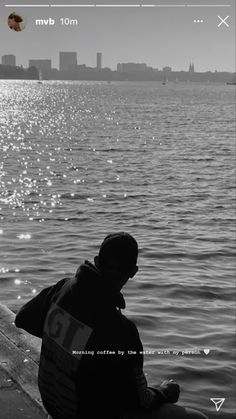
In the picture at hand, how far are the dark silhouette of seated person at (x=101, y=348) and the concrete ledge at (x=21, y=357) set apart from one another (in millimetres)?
1512

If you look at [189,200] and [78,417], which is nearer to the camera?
[78,417]

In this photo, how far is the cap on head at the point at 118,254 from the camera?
452 cm

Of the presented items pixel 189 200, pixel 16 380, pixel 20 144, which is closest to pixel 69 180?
pixel 189 200

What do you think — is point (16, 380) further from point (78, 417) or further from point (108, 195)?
point (108, 195)

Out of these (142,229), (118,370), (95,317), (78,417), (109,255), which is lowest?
(142,229)

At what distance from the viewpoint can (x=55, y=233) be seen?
19.6m

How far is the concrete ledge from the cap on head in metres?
2.04

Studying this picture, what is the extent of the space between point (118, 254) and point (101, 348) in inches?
24.0

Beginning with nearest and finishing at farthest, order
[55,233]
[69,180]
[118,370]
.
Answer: [118,370]
[55,233]
[69,180]

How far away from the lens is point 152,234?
2014 centimetres

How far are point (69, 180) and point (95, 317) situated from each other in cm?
2759

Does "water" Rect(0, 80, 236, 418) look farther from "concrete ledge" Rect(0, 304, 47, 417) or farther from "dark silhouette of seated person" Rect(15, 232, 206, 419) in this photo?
"dark silhouette of seated person" Rect(15, 232, 206, 419)

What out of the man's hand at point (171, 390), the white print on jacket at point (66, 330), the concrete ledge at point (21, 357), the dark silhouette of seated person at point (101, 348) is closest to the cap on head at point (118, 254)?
the dark silhouette of seated person at point (101, 348)

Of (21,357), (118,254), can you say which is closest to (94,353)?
(118,254)
